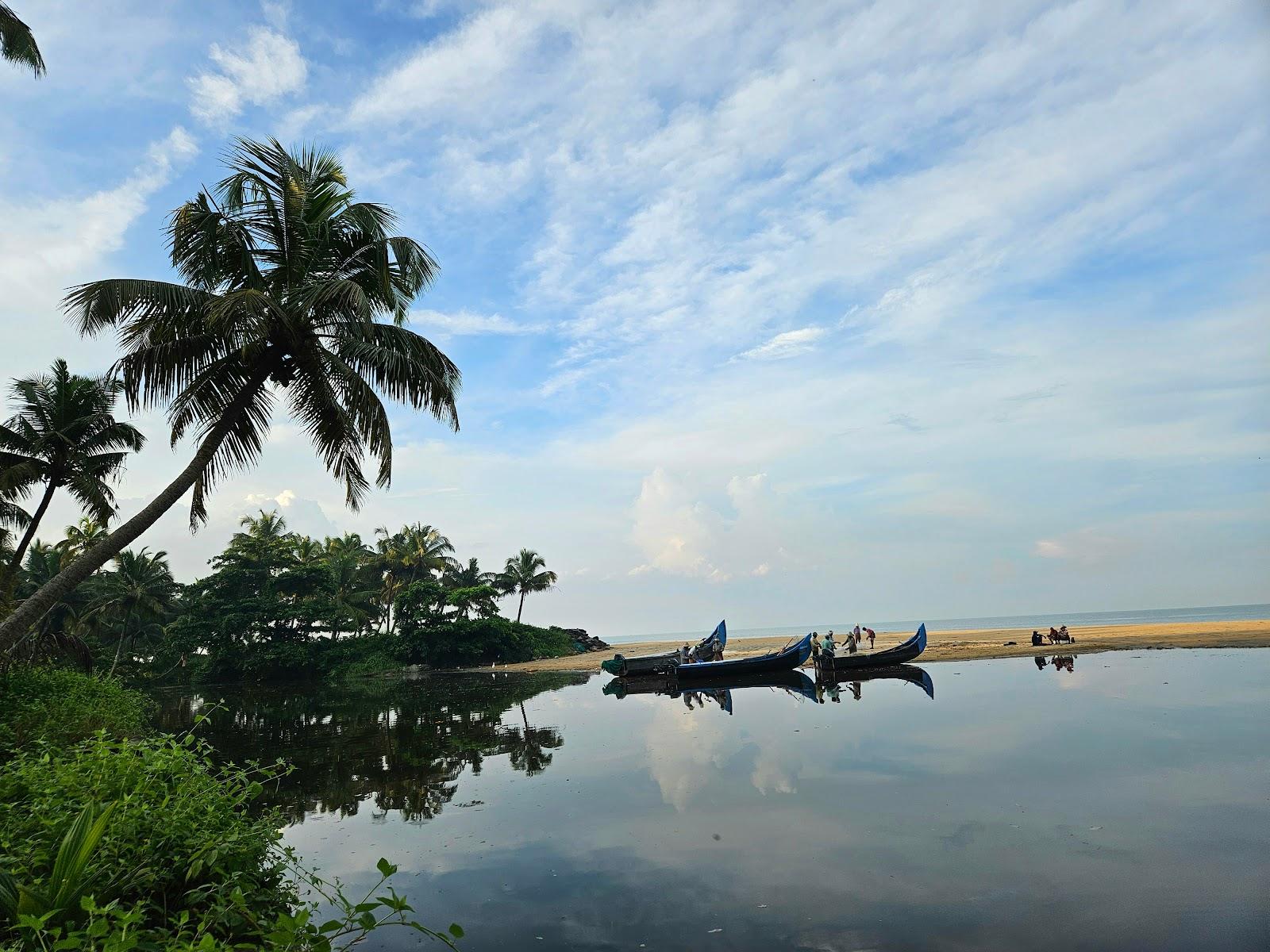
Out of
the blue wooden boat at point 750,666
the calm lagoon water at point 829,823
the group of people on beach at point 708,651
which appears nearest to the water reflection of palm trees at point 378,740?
the calm lagoon water at point 829,823

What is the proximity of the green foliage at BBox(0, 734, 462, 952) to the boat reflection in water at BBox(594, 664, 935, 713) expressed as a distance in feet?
48.6

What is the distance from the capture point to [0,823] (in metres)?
4.43

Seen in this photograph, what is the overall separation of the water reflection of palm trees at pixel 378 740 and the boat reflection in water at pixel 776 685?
4709 millimetres

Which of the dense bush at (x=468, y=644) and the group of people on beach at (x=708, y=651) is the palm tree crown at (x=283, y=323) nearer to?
the group of people on beach at (x=708, y=651)

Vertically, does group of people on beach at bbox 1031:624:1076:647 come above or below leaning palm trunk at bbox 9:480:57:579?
below

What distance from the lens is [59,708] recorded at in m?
13.1

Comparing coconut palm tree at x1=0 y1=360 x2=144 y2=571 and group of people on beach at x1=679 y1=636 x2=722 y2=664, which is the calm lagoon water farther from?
group of people on beach at x1=679 y1=636 x2=722 y2=664

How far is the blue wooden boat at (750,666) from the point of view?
25672 mm

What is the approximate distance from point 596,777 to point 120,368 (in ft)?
32.9

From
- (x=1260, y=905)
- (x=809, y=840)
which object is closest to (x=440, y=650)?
(x=809, y=840)

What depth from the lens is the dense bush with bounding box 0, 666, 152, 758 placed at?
38.0ft

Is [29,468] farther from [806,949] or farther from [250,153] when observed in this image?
[806,949]

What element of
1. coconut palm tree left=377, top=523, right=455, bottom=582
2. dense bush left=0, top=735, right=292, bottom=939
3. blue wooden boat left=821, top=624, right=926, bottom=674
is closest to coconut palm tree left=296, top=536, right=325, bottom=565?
coconut palm tree left=377, top=523, right=455, bottom=582

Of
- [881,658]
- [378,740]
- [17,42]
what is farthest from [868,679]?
[17,42]
